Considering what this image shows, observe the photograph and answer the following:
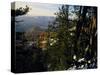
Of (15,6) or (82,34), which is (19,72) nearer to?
(15,6)

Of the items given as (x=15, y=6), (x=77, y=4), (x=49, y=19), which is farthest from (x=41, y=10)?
(x=77, y=4)

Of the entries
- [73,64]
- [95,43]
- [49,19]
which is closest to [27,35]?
[49,19]

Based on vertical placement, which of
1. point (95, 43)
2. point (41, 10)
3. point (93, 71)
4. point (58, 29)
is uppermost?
point (41, 10)

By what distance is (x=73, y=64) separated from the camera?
84.1 inches

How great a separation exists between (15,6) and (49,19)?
0.32 meters

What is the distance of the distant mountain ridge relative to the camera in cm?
194

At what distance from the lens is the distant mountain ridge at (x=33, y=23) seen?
1941mm

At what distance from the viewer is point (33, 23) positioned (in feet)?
6.53

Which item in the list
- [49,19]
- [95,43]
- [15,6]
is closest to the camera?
[15,6]

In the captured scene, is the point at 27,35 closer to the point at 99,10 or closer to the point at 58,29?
the point at 58,29

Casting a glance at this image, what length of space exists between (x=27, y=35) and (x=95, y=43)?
681mm

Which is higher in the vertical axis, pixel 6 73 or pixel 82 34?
pixel 82 34

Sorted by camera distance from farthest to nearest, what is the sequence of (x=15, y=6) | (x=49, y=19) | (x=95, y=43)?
(x=95, y=43) < (x=49, y=19) < (x=15, y=6)

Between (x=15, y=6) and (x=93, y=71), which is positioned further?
(x=93, y=71)
